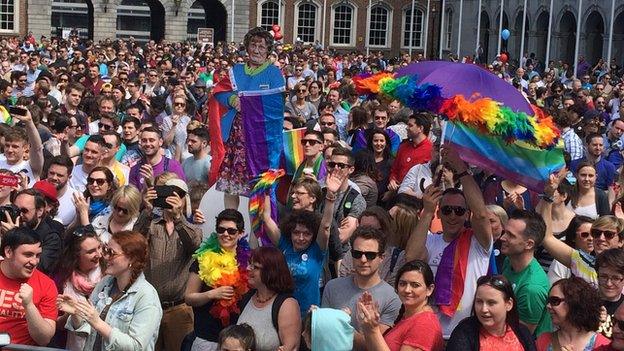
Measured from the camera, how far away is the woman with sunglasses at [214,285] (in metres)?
6.52

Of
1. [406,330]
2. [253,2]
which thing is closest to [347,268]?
[406,330]

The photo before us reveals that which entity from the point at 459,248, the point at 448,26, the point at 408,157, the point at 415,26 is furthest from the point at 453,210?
the point at 415,26

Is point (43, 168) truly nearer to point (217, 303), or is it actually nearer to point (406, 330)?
point (217, 303)

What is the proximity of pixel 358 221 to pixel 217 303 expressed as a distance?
1.50 m

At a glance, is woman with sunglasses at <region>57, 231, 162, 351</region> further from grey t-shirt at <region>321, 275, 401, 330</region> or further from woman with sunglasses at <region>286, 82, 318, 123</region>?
woman with sunglasses at <region>286, 82, 318, 123</region>

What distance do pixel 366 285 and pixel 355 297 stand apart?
107mm

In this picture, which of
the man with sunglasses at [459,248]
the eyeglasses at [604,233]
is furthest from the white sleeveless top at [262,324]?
the eyeglasses at [604,233]

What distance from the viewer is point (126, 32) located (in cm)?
6706

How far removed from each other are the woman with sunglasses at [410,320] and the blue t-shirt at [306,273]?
1094 millimetres

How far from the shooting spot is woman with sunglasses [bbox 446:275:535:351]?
5414mm

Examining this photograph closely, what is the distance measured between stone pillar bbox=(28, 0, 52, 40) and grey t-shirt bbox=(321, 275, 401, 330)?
44558mm

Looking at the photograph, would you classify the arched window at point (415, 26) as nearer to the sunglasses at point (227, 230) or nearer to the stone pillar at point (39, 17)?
the stone pillar at point (39, 17)

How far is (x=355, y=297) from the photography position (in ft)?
20.5

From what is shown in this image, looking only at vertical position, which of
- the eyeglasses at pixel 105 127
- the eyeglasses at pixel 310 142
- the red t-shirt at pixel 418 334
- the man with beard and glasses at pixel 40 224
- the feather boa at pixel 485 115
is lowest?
the red t-shirt at pixel 418 334
